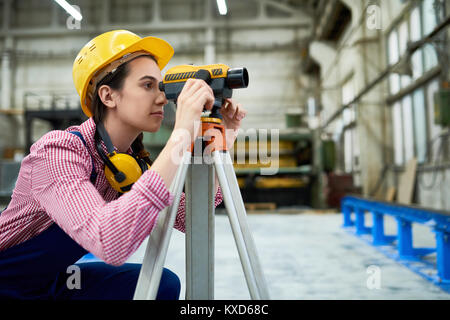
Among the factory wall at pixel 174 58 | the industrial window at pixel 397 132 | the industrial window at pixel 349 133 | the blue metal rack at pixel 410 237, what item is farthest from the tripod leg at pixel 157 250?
the factory wall at pixel 174 58

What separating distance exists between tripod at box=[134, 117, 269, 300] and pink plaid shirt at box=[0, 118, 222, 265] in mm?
96

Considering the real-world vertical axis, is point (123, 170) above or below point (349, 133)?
below

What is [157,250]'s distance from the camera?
Answer: 832mm

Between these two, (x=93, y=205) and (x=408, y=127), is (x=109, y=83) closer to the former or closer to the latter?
(x=93, y=205)

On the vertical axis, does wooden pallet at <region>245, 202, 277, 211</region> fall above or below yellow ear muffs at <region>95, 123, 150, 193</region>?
below

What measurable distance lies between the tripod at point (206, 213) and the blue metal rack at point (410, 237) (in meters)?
2.24

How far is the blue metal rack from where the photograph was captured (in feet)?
8.57

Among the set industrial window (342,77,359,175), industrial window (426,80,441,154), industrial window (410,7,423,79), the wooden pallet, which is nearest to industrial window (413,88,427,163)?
industrial window (426,80,441,154)

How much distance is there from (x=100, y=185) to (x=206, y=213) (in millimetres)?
348

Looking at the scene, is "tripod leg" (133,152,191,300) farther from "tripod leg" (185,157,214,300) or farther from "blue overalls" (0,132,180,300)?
"blue overalls" (0,132,180,300)

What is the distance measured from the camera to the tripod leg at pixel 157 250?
31.7 inches

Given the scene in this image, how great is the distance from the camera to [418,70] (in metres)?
6.98

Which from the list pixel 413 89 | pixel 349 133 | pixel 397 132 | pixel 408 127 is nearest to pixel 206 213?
pixel 413 89

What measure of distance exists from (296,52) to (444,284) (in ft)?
40.9
